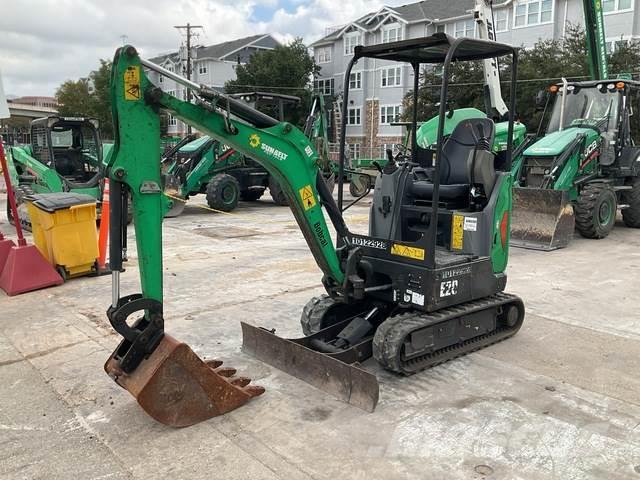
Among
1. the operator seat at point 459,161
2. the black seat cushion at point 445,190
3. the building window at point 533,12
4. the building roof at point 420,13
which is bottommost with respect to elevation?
the black seat cushion at point 445,190

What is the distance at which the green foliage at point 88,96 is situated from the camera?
46938mm

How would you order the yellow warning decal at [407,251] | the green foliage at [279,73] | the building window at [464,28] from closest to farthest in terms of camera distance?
the yellow warning decal at [407,251] → the building window at [464,28] → the green foliage at [279,73]

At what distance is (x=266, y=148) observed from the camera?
12.8ft

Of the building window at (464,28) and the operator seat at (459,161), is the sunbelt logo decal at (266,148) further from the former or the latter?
the building window at (464,28)

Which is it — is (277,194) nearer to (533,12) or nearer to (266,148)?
(266,148)

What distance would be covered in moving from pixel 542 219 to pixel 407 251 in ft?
19.4

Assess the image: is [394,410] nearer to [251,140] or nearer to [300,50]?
[251,140]

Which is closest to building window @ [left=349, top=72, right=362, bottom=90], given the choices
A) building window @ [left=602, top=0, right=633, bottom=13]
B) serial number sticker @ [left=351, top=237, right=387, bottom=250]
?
building window @ [left=602, top=0, right=633, bottom=13]

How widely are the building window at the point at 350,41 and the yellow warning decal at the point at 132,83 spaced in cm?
4008

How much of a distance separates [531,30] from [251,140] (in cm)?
3190

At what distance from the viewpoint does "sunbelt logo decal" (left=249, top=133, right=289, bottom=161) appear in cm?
382

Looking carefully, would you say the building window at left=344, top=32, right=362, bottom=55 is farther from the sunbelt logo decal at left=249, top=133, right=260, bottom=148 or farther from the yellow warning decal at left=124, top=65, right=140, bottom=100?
the yellow warning decal at left=124, top=65, right=140, bottom=100

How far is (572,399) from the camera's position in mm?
4051

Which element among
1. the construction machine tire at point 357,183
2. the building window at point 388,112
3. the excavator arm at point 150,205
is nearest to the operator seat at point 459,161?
the excavator arm at point 150,205
